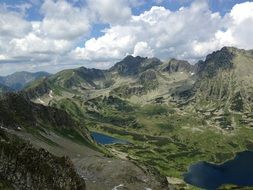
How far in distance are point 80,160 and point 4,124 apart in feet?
188

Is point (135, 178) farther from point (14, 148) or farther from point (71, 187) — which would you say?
point (14, 148)

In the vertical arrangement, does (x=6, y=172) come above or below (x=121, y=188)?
above

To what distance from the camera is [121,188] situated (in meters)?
122

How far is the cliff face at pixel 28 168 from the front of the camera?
211 ft

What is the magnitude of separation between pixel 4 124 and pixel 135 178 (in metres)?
92.4

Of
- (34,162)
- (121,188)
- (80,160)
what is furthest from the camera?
(80,160)

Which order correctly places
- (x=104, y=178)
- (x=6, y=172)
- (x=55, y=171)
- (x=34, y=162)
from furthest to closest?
1. (x=104, y=178)
2. (x=55, y=171)
3. (x=34, y=162)
4. (x=6, y=172)

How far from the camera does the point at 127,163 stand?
143 meters

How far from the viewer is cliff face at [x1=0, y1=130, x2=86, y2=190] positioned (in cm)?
6438

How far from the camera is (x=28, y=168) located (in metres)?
67.2

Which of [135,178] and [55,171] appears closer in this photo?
[55,171]

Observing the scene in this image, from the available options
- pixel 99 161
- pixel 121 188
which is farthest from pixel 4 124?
pixel 121 188

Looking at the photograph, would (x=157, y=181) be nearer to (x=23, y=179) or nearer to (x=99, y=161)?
(x=99, y=161)

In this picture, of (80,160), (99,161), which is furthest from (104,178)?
(80,160)
